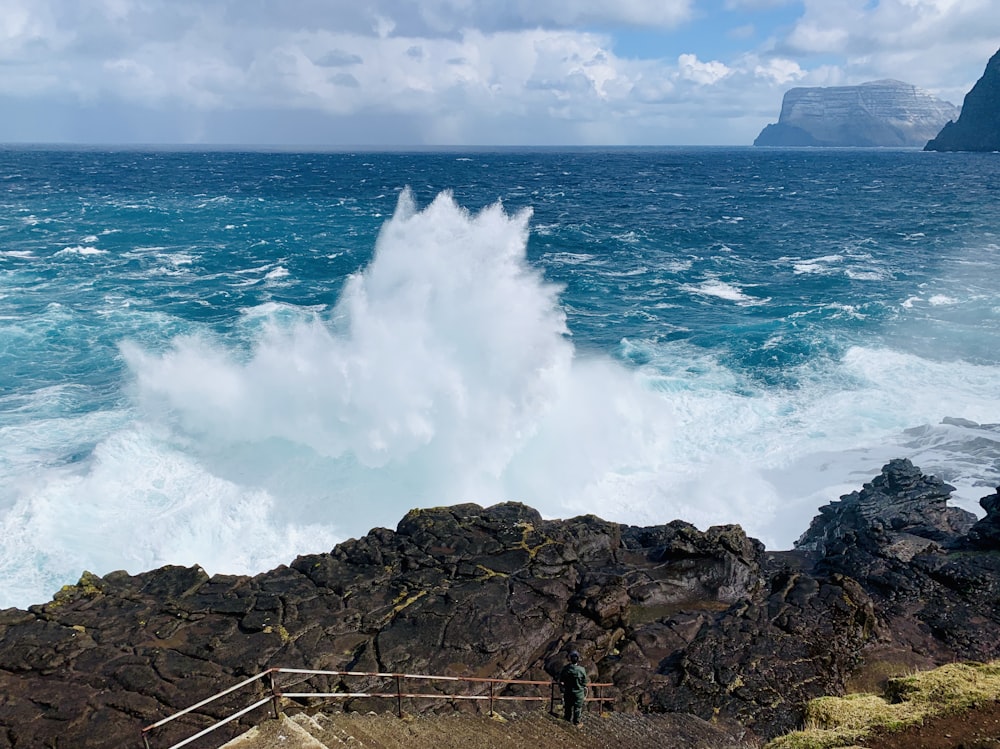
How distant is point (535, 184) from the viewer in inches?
4200

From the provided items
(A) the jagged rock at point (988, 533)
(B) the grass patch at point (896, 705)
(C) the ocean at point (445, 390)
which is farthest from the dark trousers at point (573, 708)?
(A) the jagged rock at point (988, 533)

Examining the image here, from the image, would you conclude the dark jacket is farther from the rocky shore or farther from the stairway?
the rocky shore

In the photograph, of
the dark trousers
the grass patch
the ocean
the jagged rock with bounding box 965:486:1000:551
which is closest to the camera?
the grass patch

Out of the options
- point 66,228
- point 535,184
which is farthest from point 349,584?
point 535,184

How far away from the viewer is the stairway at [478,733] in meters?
10.3

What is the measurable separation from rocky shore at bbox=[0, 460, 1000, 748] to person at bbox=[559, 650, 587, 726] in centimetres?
184

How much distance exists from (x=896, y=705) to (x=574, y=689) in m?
4.82

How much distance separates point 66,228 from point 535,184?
211 feet

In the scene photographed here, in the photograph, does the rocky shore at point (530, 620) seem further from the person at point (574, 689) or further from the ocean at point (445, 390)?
the ocean at point (445, 390)

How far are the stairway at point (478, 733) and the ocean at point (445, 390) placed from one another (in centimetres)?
917

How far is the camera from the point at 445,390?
26.2m

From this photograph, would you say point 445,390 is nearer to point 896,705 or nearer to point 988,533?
point 988,533

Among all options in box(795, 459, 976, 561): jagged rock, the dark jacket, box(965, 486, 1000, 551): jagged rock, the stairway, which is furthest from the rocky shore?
the dark jacket

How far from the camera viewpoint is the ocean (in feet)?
71.2
